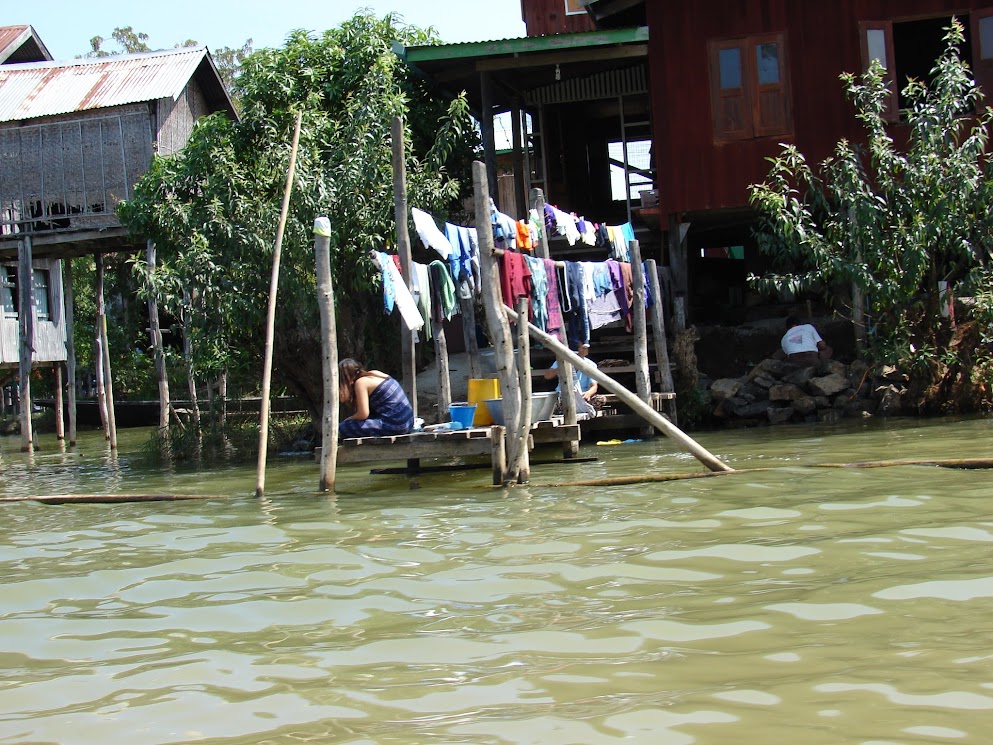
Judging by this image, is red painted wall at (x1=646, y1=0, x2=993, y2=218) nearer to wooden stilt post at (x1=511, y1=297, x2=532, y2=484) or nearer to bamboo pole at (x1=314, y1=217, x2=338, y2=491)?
wooden stilt post at (x1=511, y1=297, x2=532, y2=484)

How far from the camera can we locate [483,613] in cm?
480

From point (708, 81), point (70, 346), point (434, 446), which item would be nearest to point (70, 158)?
point (70, 346)

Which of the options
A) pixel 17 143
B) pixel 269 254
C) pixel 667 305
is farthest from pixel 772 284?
pixel 17 143

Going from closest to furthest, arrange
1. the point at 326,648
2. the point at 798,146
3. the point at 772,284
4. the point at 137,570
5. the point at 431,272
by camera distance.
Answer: the point at 326,648 → the point at 137,570 → the point at 431,272 → the point at 772,284 → the point at 798,146

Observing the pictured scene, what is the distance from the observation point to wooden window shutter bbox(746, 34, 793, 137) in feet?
53.3

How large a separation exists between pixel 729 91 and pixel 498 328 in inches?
338

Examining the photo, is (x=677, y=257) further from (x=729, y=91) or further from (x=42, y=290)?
(x=42, y=290)

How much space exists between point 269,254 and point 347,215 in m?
1.18

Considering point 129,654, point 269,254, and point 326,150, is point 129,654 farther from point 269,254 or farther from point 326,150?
point 326,150

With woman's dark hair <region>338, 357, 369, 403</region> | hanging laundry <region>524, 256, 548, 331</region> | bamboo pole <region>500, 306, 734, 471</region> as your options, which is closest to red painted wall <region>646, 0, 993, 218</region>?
hanging laundry <region>524, 256, 548, 331</region>

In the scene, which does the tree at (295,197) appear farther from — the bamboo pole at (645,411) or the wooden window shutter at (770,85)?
the bamboo pole at (645,411)

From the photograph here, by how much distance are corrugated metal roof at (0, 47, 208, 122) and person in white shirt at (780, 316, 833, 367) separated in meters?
A: 12.2

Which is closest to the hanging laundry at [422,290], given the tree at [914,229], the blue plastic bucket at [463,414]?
the blue plastic bucket at [463,414]

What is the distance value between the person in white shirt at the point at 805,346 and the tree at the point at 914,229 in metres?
1.22
